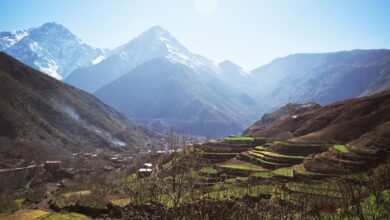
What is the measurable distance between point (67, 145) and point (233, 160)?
9703cm

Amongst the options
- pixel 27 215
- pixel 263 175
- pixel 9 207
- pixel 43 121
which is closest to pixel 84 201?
pixel 27 215

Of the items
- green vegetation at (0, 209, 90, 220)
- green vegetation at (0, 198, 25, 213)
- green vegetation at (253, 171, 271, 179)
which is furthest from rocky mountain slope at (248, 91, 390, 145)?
green vegetation at (0, 198, 25, 213)

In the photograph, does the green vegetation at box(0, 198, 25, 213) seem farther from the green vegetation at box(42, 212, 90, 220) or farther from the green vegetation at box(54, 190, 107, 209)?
the green vegetation at box(42, 212, 90, 220)

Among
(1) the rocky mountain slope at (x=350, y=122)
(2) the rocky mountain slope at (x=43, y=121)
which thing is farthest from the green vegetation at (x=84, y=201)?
(2) the rocky mountain slope at (x=43, y=121)

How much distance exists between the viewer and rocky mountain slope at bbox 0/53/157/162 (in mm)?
118625

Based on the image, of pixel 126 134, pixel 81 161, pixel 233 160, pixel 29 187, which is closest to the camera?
pixel 233 160

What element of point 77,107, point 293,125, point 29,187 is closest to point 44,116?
point 77,107

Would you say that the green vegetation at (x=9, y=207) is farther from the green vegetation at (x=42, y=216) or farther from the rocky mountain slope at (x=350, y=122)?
the rocky mountain slope at (x=350, y=122)

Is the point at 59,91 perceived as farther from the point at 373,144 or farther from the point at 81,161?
the point at 373,144

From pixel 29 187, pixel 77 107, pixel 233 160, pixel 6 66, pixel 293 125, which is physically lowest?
pixel 29 187

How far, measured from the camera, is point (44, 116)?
14912cm

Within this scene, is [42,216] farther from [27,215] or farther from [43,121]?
[43,121]

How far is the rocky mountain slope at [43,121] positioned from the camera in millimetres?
118625

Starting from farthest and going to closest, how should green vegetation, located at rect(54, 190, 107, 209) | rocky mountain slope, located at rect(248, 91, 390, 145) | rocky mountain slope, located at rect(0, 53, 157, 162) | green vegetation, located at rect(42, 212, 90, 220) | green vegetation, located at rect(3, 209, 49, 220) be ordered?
rocky mountain slope, located at rect(0, 53, 157, 162), rocky mountain slope, located at rect(248, 91, 390, 145), green vegetation, located at rect(54, 190, 107, 209), green vegetation, located at rect(3, 209, 49, 220), green vegetation, located at rect(42, 212, 90, 220)
